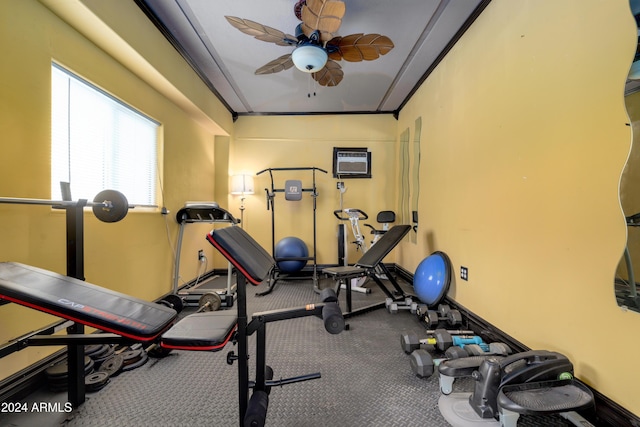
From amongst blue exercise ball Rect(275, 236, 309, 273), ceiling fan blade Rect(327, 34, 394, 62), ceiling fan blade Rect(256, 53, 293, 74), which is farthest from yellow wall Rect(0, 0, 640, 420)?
blue exercise ball Rect(275, 236, 309, 273)

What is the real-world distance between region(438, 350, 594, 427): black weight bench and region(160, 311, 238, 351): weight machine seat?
124cm

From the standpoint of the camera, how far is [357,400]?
1.48 meters

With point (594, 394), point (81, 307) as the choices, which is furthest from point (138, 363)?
point (594, 394)

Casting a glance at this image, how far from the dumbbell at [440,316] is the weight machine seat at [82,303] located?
211 cm

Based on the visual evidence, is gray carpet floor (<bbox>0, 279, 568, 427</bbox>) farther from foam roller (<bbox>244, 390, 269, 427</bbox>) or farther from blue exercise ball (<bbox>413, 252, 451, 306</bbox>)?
blue exercise ball (<bbox>413, 252, 451, 306</bbox>)

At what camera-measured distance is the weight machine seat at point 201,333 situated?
1.04 meters

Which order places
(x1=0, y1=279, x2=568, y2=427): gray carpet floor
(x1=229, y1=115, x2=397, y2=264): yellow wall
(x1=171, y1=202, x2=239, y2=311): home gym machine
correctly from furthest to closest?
(x1=229, y1=115, x2=397, y2=264): yellow wall → (x1=171, y1=202, x2=239, y2=311): home gym machine → (x1=0, y1=279, x2=568, y2=427): gray carpet floor

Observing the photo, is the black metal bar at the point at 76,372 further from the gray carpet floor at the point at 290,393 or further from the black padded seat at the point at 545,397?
the black padded seat at the point at 545,397

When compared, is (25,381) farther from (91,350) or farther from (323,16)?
(323,16)

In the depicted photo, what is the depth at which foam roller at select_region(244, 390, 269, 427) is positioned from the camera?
3.59 feet

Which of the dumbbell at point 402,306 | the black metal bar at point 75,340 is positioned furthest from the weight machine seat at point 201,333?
the dumbbell at point 402,306

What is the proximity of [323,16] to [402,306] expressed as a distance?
278 cm

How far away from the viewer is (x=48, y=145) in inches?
64.8

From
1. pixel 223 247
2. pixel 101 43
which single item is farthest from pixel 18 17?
pixel 223 247
